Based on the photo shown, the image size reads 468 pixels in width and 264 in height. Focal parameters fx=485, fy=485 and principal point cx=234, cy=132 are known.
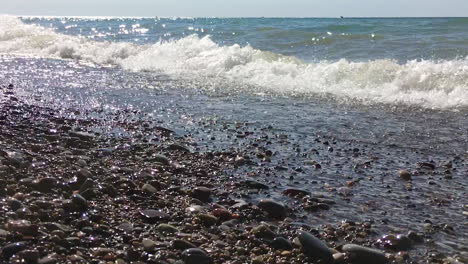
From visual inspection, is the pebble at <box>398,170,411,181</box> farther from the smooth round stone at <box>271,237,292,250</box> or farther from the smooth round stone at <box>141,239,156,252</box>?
the smooth round stone at <box>141,239,156,252</box>

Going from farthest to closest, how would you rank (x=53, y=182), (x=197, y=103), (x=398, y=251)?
(x=197, y=103) → (x=53, y=182) → (x=398, y=251)

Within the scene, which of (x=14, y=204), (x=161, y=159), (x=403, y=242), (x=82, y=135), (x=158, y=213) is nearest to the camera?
(x=403, y=242)

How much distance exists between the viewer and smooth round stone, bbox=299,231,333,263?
129 inches

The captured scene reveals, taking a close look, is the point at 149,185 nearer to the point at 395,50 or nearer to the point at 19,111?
the point at 19,111

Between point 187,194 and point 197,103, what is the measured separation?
16.2 feet

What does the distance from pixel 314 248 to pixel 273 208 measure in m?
0.79

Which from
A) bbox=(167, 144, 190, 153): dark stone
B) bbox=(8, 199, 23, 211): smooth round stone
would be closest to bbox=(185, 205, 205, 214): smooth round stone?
bbox=(8, 199, 23, 211): smooth round stone

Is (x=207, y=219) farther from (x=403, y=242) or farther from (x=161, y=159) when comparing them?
(x=161, y=159)

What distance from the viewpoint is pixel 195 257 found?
10.3 ft

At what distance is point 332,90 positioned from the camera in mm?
10867

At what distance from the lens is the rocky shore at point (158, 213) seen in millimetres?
3227

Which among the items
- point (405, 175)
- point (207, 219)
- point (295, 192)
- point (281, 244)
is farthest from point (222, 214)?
point (405, 175)

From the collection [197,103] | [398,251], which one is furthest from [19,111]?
[398,251]

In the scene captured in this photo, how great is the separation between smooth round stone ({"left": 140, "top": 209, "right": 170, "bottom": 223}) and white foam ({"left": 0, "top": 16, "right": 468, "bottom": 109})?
6.76 m
